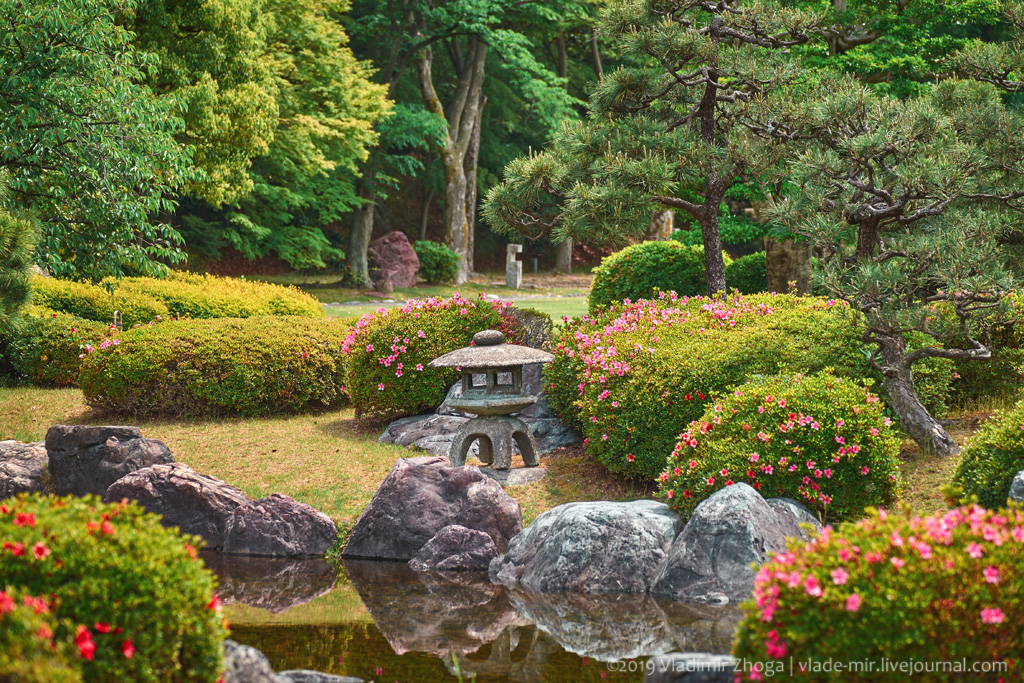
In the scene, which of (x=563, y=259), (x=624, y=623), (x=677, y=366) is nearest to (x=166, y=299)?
(x=677, y=366)

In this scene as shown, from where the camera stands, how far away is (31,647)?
2.69m

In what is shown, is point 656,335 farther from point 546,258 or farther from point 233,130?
point 546,258

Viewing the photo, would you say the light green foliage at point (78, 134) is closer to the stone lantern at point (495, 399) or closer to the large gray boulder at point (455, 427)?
the large gray boulder at point (455, 427)

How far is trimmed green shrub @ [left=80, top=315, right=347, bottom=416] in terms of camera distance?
1043 centimetres

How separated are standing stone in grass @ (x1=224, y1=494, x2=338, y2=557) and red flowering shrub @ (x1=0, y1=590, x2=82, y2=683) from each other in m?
3.95

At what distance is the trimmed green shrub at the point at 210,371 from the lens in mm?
10430

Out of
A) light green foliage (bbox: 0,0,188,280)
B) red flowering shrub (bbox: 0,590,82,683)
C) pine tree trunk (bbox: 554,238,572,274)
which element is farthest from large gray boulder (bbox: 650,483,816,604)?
pine tree trunk (bbox: 554,238,572,274)

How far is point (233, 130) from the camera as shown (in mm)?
16703

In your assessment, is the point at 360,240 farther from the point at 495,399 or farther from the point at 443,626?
the point at 443,626

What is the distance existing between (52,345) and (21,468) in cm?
472

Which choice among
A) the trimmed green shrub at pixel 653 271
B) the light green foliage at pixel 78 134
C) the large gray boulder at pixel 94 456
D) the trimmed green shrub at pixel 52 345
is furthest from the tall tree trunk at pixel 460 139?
the large gray boulder at pixel 94 456

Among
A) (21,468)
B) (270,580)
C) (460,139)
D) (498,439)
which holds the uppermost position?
(460,139)

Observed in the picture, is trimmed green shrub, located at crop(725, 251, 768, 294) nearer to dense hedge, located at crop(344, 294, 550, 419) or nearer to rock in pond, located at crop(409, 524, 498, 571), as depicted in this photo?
dense hedge, located at crop(344, 294, 550, 419)

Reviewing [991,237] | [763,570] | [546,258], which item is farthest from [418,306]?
[546,258]
